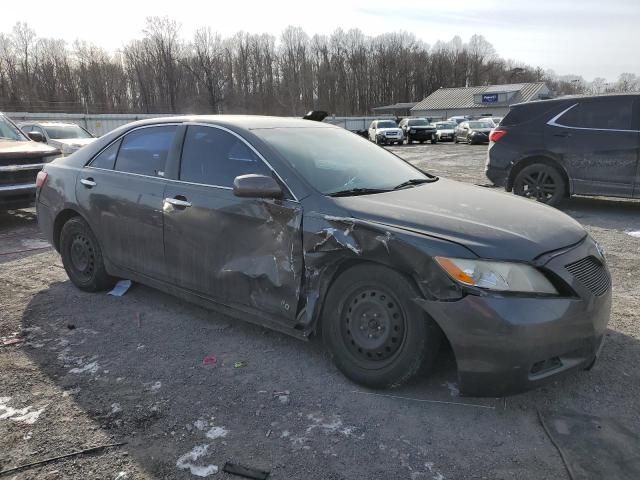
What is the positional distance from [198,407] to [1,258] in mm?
4630

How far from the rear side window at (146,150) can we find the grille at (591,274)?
3.03 metres

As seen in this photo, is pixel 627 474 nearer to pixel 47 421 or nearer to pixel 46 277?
pixel 47 421

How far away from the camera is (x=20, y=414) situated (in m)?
2.91

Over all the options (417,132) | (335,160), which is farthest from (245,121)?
(417,132)

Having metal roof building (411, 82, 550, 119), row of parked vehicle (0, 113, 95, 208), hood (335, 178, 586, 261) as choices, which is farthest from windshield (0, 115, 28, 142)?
metal roof building (411, 82, 550, 119)

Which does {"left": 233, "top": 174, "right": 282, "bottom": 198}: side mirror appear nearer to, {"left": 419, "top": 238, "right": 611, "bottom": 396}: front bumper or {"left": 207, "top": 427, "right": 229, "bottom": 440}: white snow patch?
{"left": 419, "top": 238, "right": 611, "bottom": 396}: front bumper

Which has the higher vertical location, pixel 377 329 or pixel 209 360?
pixel 377 329

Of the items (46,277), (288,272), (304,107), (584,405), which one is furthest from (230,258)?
(304,107)

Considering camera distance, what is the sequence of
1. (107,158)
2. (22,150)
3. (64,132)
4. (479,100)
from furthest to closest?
(479,100)
(64,132)
(22,150)
(107,158)

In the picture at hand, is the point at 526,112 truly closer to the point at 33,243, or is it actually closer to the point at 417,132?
the point at 33,243

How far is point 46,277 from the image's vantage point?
18.0 feet

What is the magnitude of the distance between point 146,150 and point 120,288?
1446 mm

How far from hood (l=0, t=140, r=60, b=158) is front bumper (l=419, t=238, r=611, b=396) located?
7.50 m

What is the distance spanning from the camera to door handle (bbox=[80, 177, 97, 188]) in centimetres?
461
